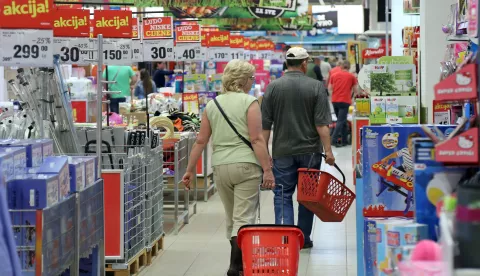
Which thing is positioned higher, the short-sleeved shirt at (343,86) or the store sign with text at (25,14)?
the store sign with text at (25,14)

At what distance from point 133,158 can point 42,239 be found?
2.87 meters

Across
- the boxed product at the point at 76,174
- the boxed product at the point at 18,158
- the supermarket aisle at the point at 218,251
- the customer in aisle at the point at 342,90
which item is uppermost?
the customer in aisle at the point at 342,90

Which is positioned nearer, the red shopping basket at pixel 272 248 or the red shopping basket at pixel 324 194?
the red shopping basket at pixel 272 248

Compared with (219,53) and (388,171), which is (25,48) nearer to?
(388,171)

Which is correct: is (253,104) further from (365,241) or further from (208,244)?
(208,244)

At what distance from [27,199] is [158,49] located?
8.13m

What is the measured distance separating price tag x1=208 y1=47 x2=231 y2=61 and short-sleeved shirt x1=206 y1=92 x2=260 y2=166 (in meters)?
10.2

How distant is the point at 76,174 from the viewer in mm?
5152

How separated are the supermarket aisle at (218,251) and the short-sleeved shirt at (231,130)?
1230mm

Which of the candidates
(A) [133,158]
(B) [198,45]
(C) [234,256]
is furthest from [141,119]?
(C) [234,256]

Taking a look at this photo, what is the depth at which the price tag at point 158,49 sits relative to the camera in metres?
12.5

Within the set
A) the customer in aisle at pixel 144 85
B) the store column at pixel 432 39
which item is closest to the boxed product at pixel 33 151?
the store column at pixel 432 39

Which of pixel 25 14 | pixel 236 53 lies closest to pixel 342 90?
pixel 236 53

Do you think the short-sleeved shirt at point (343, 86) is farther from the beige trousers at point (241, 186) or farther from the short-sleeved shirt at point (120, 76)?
the beige trousers at point (241, 186)
